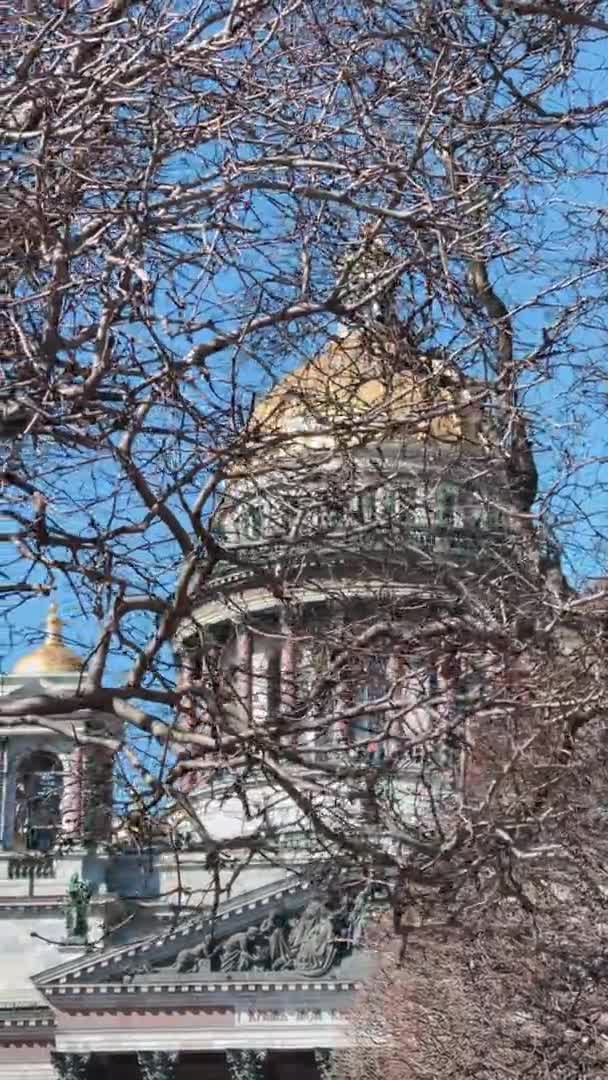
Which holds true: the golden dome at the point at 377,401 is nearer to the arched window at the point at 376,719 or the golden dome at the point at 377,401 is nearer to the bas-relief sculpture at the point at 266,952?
the arched window at the point at 376,719

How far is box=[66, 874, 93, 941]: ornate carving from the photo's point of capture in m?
61.9

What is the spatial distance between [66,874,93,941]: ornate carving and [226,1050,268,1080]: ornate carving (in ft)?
15.3

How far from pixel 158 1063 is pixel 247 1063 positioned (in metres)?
2.43

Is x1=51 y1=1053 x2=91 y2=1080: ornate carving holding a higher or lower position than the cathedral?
higher

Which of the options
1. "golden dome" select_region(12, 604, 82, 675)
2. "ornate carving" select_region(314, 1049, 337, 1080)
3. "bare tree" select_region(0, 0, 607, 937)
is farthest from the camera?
"golden dome" select_region(12, 604, 82, 675)

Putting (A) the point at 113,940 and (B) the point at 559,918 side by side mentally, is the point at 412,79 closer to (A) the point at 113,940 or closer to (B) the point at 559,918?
(B) the point at 559,918

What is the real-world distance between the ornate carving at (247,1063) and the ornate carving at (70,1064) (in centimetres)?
366

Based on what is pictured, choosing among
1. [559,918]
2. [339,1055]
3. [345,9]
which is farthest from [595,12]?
[339,1055]

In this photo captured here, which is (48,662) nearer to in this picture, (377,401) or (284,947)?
(284,947)

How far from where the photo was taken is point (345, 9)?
15758 millimetres

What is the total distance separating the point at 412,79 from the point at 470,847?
4.44 meters

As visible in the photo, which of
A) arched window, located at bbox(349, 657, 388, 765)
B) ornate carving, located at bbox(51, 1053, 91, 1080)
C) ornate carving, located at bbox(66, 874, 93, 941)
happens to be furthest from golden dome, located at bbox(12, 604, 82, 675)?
arched window, located at bbox(349, 657, 388, 765)

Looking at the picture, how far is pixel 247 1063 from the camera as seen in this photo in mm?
62250

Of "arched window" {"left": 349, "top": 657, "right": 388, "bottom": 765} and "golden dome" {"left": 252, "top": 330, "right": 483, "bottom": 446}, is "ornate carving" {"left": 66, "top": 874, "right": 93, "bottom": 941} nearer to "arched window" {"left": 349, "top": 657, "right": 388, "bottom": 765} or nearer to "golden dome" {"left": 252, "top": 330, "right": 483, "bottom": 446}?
"arched window" {"left": 349, "top": 657, "right": 388, "bottom": 765}
